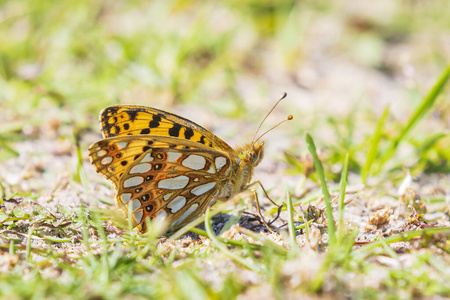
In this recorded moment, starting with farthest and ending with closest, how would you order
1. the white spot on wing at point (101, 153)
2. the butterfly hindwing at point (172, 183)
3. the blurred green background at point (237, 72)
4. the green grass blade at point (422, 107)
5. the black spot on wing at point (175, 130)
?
the blurred green background at point (237, 72) < the green grass blade at point (422, 107) < the black spot on wing at point (175, 130) < the butterfly hindwing at point (172, 183) < the white spot on wing at point (101, 153)

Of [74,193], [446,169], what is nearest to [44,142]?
[74,193]

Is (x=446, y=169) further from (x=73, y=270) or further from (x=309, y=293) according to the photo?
(x=73, y=270)

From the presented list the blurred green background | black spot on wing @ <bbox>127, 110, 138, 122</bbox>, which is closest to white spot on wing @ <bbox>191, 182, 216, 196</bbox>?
black spot on wing @ <bbox>127, 110, 138, 122</bbox>

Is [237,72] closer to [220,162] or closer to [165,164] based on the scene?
[220,162]

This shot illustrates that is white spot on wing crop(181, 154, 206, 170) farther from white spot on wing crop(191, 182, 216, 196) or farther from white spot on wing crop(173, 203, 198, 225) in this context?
white spot on wing crop(173, 203, 198, 225)


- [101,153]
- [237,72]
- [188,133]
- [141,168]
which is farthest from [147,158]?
[237,72]

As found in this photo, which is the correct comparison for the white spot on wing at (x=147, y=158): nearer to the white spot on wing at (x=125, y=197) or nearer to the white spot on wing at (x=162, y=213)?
the white spot on wing at (x=125, y=197)

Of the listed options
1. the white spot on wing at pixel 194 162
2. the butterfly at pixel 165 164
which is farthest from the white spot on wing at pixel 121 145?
the white spot on wing at pixel 194 162
